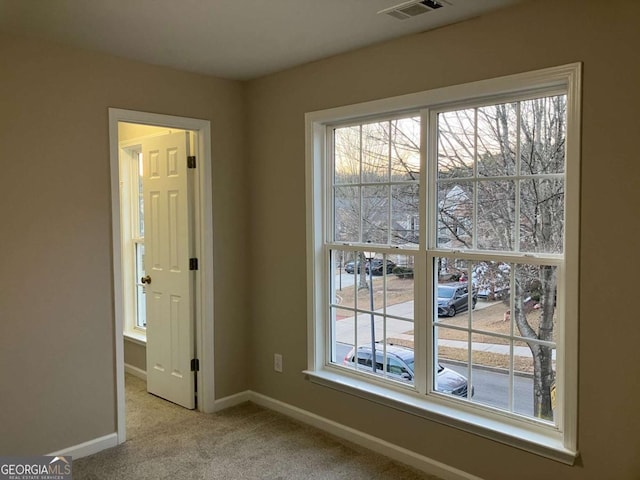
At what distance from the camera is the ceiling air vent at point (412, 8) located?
2312mm

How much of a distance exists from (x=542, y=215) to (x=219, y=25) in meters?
1.84

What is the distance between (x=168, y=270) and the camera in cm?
384

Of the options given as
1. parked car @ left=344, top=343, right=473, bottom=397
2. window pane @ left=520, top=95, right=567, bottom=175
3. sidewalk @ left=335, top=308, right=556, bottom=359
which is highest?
window pane @ left=520, top=95, right=567, bottom=175

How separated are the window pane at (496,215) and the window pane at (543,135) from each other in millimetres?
138

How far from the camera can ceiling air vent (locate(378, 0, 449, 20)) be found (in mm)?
2312

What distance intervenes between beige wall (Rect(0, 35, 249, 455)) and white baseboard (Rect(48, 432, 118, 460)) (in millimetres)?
34

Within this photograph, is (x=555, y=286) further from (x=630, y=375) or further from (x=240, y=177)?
(x=240, y=177)

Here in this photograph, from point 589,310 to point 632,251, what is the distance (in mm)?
309

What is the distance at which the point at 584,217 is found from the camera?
2.23m

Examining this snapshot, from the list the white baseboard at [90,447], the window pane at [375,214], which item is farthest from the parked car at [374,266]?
the white baseboard at [90,447]

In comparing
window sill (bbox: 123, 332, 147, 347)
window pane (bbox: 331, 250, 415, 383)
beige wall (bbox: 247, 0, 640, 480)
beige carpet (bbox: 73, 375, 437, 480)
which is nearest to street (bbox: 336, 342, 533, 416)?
beige wall (bbox: 247, 0, 640, 480)

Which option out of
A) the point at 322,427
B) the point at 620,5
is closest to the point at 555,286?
the point at 620,5

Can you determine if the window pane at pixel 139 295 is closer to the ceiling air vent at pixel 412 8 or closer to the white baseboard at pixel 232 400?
the white baseboard at pixel 232 400

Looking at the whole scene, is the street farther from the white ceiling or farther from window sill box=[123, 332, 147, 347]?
window sill box=[123, 332, 147, 347]
